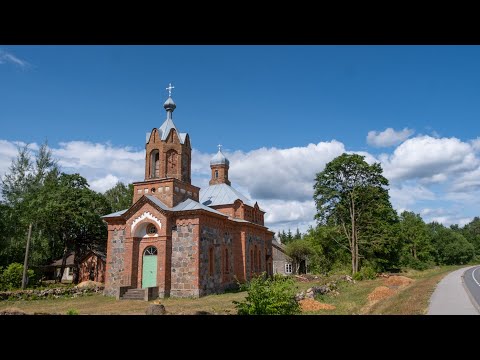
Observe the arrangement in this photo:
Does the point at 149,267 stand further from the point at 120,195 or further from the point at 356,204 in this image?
the point at 120,195

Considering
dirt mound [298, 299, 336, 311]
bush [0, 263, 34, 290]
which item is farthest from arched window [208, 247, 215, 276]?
bush [0, 263, 34, 290]

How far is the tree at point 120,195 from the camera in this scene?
52844 millimetres

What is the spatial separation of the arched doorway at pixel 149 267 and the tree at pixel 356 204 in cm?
2054

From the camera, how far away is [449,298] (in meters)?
18.4

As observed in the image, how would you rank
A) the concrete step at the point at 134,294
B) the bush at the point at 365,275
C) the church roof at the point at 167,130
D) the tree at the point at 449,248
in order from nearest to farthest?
the concrete step at the point at 134,294
the church roof at the point at 167,130
the bush at the point at 365,275
the tree at the point at 449,248

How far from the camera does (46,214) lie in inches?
1344

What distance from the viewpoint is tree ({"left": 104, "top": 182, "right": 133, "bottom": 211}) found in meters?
52.8

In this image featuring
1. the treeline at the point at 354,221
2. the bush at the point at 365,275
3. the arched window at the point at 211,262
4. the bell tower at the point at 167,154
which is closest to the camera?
the arched window at the point at 211,262

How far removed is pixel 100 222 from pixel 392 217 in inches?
1225

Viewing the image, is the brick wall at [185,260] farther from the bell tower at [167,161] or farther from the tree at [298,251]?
the tree at [298,251]

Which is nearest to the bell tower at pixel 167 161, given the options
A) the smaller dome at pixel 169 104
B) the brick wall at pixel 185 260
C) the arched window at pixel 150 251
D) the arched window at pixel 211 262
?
the smaller dome at pixel 169 104

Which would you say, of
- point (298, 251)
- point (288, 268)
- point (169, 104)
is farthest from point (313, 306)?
point (288, 268)

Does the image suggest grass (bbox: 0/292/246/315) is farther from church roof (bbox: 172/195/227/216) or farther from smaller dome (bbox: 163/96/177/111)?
smaller dome (bbox: 163/96/177/111)
